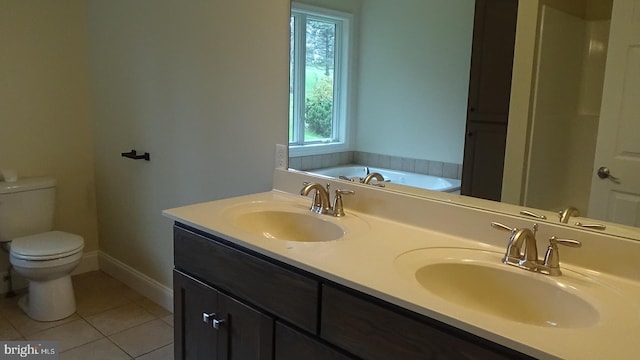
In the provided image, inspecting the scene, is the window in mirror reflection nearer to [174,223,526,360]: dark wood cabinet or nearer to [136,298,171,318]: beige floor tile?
[174,223,526,360]: dark wood cabinet

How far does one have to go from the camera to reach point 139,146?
9.67ft

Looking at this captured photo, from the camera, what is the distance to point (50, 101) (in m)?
3.18

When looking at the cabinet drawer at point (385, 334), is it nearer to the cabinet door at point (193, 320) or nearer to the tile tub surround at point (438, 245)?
the tile tub surround at point (438, 245)

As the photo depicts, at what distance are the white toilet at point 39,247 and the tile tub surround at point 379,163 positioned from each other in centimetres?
152

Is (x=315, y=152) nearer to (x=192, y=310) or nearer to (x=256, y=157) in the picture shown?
(x=256, y=157)

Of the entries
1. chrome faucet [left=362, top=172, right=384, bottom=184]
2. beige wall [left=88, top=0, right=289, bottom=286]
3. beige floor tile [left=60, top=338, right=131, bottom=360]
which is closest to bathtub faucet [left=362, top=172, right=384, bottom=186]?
chrome faucet [left=362, top=172, right=384, bottom=184]

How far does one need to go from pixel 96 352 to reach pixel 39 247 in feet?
2.31

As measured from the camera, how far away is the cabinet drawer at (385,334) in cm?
102

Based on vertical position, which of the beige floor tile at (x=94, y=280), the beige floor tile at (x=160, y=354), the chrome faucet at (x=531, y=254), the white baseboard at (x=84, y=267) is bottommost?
the beige floor tile at (x=160, y=354)

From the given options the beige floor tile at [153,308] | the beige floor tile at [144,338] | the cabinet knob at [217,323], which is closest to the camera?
the cabinet knob at [217,323]

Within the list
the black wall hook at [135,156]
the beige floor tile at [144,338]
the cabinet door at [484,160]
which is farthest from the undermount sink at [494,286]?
the black wall hook at [135,156]

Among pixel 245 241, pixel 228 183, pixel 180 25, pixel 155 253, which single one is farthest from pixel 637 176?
pixel 155 253

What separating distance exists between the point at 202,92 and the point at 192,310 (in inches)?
46.0

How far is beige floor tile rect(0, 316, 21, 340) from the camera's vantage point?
8.43ft
